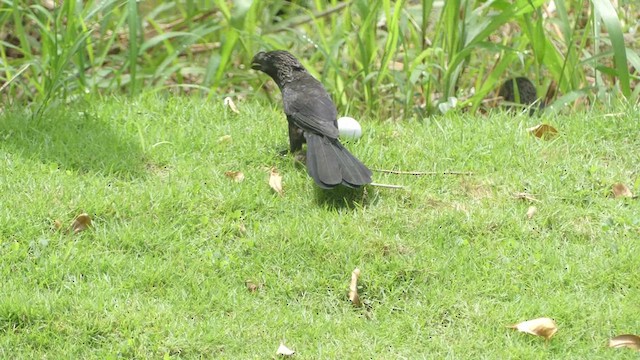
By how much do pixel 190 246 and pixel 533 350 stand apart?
5.21 feet

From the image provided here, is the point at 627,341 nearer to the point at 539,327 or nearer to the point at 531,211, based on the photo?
the point at 539,327

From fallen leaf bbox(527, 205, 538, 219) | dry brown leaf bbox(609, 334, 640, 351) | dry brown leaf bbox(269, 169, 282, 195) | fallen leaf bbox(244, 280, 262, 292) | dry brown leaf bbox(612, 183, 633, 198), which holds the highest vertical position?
dry brown leaf bbox(612, 183, 633, 198)

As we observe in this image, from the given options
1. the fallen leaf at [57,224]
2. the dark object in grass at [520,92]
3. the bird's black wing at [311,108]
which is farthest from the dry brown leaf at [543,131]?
the fallen leaf at [57,224]

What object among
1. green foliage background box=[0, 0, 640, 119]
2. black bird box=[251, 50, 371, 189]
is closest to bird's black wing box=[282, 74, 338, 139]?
black bird box=[251, 50, 371, 189]

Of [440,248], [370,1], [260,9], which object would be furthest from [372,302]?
[260,9]

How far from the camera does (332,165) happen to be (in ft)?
15.8

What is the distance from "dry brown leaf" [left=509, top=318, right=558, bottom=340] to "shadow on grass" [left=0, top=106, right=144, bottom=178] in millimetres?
2140

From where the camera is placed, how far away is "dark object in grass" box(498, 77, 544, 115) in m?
6.45

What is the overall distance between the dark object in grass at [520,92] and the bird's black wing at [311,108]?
1485 mm

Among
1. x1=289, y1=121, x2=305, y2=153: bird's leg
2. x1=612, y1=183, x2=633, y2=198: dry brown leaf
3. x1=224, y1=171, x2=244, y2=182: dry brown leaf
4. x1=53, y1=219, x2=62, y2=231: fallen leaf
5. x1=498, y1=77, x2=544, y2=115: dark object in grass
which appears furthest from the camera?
x1=498, y1=77, x2=544, y2=115: dark object in grass

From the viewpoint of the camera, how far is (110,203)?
4.74 metres

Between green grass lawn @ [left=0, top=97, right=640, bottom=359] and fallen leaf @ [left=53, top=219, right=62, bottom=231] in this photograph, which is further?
fallen leaf @ [left=53, top=219, right=62, bottom=231]

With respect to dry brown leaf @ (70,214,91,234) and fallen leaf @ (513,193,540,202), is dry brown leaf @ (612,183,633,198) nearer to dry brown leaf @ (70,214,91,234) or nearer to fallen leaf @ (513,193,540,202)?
fallen leaf @ (513,193,540,202)

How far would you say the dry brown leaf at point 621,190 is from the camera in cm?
494
